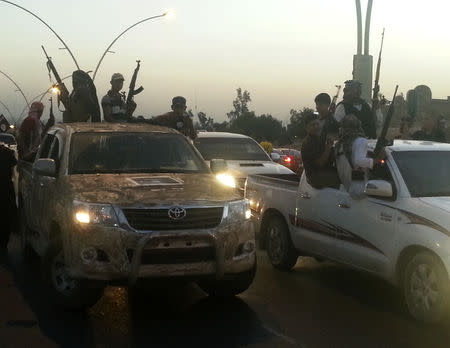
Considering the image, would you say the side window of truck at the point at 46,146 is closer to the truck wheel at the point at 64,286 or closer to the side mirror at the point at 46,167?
the side mirror at the point at 46,167

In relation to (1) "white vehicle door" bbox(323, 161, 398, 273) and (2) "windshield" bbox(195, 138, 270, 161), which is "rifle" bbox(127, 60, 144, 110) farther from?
(1) "white vehicle door" bbox(323, 161, 398, 273)

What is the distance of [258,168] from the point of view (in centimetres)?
1290

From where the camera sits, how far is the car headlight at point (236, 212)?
6.38 metres

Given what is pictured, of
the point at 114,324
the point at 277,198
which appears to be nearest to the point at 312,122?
the point at 277,198

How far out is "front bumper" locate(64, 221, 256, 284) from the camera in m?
5.97

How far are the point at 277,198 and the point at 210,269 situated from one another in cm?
272

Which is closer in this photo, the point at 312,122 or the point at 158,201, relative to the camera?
the point at 158,201

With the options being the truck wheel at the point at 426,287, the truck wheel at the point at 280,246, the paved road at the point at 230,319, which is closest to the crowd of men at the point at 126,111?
the truck wheel at the point at 280,246

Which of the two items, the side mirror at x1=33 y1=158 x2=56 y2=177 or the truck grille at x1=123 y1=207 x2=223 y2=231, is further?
the side mirror at x1=33 y1=158 x2=56 y2=177

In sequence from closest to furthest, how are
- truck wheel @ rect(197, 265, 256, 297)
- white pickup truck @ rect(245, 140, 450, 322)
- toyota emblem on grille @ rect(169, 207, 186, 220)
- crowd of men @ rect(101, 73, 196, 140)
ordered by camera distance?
1. white pickup truck @ rect(245, 140, 450, 322)
2. toyota emblem on grille @ rect(169, 207, 186, 220)
3. truck wheel @ rect(197, 265, 256, 297)
4. crowd of men @ rect(101, 73, 196, 140)

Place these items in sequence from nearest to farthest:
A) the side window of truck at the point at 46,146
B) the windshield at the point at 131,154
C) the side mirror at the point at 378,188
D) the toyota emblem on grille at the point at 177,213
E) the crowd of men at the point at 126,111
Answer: the toyota emblem on grille at the point at 177,213 → the side mirror at the point at 378,188 → the windshield at the point at 131,154 → the side window of truck at the point at 46,146 → the crowd of men at the point at 126,111

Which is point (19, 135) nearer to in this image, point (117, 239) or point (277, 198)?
point (277, 198)

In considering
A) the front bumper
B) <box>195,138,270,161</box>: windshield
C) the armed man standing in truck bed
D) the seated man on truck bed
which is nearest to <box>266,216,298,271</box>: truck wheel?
the seated man on truck bed

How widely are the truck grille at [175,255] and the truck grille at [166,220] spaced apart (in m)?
0.19
